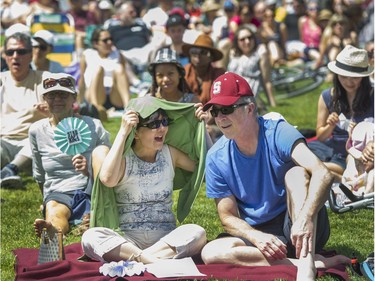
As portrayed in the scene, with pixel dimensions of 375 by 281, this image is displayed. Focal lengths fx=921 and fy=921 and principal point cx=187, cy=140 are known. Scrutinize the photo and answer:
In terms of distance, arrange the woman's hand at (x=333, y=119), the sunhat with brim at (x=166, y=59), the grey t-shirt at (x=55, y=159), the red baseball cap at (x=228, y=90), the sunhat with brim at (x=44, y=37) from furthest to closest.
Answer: the sunhat with brim at (x=44, y=37)
the sunhat with brim at (x=166, y=59)
the woman's hand at (x=333, y=119)
the grey t-shirt at (x=55, y=159)
the red baseball cap at (x=228, y=90)

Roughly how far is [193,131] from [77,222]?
60.7 inches

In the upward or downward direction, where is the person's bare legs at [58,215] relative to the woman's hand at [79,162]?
downward

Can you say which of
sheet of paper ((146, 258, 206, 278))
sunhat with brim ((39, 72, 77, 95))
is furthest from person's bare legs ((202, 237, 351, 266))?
sunhat with brim ((39, 72, 77, 95))

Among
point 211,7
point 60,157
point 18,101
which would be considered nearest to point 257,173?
point 60,157

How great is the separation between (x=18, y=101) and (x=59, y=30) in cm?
639

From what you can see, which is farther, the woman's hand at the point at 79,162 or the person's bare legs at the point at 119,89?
the person's bare legs at the point at 119,89

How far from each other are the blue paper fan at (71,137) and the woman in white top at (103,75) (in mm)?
6346

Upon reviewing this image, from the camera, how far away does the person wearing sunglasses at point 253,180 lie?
19.9 feet

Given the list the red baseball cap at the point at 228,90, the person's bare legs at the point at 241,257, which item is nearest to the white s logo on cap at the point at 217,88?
the red baseball cap at the point at 228,90

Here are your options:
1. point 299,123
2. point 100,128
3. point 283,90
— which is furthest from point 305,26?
point 100,128

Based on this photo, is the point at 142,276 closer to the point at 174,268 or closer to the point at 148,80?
the point at 174,268

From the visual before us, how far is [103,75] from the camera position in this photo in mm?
14445

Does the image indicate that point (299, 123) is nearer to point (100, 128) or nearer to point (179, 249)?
point (100, 128)

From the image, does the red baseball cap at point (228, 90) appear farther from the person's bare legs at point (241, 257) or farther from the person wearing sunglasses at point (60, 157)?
the person wearing sunglasses at point (60, 157)
